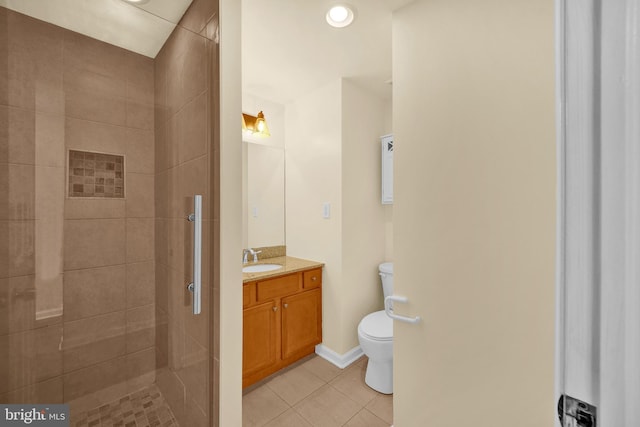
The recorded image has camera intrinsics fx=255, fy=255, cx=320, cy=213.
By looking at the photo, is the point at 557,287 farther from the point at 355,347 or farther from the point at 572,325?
the point at 355,347

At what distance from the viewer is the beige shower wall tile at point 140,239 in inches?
47.1

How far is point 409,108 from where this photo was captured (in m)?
1.25

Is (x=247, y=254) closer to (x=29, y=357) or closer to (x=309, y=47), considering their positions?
(x=29, y=357)

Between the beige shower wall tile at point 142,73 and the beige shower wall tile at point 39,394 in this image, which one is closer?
the beige shower wall tile at point 39,394

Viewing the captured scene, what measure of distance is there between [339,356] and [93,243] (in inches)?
76.5

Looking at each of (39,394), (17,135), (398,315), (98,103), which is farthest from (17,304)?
(398,315)

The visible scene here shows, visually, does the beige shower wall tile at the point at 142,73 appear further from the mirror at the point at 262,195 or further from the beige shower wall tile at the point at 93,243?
the mirror at the point at 262,195

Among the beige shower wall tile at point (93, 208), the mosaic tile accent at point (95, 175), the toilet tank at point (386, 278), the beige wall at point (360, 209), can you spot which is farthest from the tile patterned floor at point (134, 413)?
the toilet tank at point (386, 278)

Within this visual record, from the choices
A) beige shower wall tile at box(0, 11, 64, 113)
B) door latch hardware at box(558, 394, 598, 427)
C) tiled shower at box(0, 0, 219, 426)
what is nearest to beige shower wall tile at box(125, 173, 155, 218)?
tiled shower at box(0, 0, 219, 426)

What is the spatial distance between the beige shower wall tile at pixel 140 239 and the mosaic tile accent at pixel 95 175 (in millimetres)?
143

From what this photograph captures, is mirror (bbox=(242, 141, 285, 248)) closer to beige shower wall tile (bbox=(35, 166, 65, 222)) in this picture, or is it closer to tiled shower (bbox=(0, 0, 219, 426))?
tiled shower (bbox=(0, 0, 219, 426))

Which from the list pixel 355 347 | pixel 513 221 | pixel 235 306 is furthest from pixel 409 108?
pixel 355 347

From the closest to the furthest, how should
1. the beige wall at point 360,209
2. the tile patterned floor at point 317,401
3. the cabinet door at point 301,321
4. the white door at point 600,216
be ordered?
the white door at point 600,216 → the tile patterned floor at point 317,401 → the cabinet door at point 301,321 → the beige wall at point 360,209

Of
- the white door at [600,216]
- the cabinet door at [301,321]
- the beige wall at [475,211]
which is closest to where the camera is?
the white door at [600,216]
